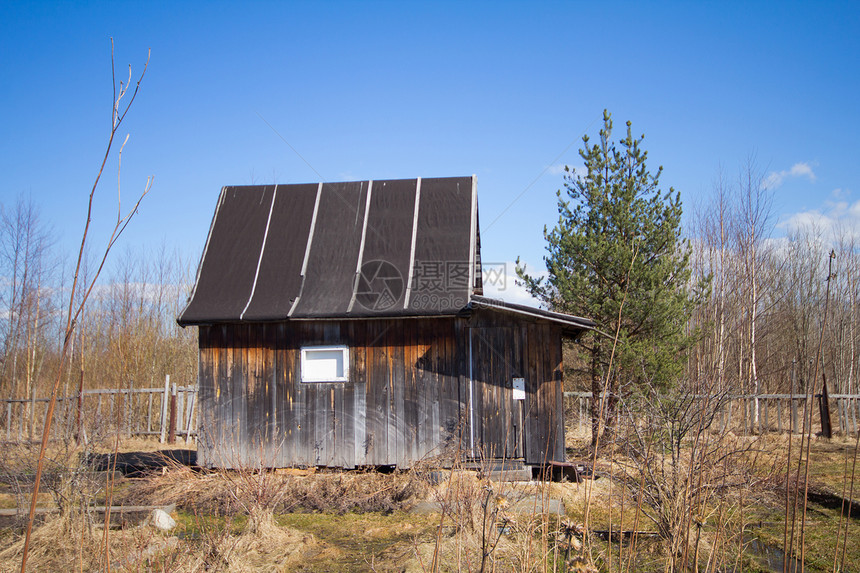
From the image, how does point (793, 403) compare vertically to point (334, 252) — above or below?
below

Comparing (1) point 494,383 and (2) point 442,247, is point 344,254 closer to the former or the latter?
(2) point 442,247

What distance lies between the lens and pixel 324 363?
37.0 feet

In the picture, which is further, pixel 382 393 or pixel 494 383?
pixel 382 393

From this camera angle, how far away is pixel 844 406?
18.3m

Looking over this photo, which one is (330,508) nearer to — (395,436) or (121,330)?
(395,436)

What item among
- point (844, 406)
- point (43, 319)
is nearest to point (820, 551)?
point (844, 406)

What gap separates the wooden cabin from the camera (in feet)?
35.3

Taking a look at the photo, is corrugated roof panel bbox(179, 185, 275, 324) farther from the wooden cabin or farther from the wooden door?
the wooden door

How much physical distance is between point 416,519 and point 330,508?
60.2 inches

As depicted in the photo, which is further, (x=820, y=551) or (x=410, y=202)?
(x=410, y=202)

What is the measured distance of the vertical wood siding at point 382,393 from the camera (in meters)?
10.8

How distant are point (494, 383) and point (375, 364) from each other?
7.24ft

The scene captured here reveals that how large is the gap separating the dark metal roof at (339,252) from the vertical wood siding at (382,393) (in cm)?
44

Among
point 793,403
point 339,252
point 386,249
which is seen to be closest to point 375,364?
point 386,249
